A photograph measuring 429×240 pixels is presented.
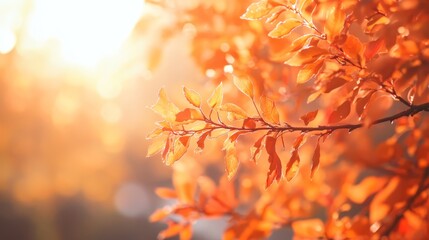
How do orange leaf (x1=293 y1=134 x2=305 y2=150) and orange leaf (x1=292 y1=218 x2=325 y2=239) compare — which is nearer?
orange leaf (x1=293 y1=134 x2=305 y2=150)

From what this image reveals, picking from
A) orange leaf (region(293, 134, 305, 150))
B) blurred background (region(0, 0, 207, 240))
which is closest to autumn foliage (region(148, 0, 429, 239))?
orange leaf (region(293, 134, 305, 150))

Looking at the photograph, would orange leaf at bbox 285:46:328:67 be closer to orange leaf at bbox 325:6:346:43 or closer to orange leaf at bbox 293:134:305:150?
orange leaf at bbox 325:6:346:43

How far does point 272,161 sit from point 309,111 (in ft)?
1.67

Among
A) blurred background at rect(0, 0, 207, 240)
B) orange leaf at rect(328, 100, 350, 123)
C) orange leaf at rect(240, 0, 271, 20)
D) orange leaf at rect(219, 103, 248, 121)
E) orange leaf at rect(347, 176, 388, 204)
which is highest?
blurred background at rect(0, 0, 207, 240)

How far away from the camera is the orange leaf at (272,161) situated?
0.77 m

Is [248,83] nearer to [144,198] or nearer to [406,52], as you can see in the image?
[406,52]

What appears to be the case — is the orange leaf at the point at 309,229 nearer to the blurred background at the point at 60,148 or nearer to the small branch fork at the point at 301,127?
the small branch fork at the point at 301,127

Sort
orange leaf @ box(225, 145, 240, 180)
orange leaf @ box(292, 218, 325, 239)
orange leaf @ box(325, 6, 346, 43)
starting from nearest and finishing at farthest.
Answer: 1. orange leaf @ box(325, 6, 346, 43)
2. orange leaf @ box(225, 145, 240, 180)
3. orange leaf @ box(292, 218, 325, 239)

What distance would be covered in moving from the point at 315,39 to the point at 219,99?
0.60 ft

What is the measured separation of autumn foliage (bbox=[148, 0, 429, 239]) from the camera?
0.70 meters

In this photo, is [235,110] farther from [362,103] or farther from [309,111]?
[309,111]

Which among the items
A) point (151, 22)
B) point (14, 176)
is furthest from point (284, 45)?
point (14, 176)

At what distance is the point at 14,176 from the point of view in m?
5.84

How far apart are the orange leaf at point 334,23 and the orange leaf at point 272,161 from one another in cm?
19
